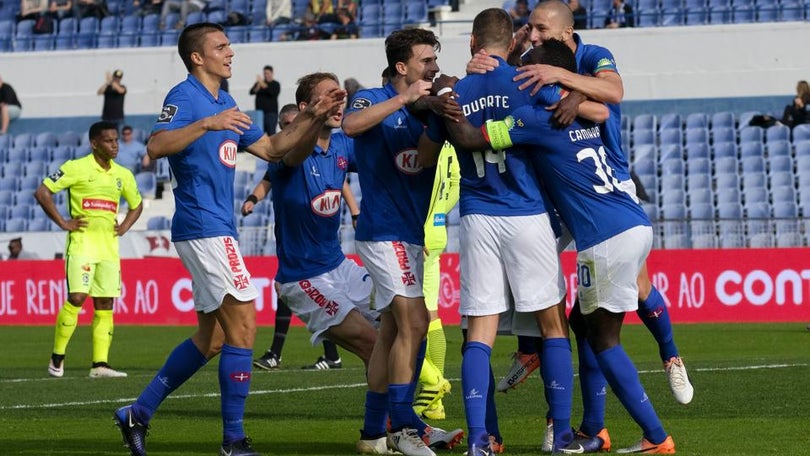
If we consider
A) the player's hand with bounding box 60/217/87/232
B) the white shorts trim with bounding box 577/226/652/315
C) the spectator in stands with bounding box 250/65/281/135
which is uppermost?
the spectator in stands with bounding box 250/65/281/135

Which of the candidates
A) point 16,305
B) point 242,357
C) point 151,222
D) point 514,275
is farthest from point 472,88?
point 151,222

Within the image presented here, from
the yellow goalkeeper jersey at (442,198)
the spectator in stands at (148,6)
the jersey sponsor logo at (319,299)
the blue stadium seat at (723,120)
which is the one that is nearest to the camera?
the jersey sponsor logo at (319,299)

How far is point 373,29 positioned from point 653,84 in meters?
6.23

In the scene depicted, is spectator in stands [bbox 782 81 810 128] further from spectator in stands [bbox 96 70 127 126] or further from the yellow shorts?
the yellow shorts

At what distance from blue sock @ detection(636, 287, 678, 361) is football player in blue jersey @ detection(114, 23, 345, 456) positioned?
7.64 feet

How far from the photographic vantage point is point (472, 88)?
302 inches

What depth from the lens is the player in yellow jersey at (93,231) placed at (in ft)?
48.3

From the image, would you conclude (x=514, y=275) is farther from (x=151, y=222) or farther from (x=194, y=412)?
(x=151, y=222)

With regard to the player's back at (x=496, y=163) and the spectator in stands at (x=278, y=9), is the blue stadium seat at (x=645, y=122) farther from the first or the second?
the player's back at (x=496, y=163)

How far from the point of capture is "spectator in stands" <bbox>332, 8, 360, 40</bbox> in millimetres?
31062

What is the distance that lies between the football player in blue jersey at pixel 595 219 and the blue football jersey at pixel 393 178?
0.72 m

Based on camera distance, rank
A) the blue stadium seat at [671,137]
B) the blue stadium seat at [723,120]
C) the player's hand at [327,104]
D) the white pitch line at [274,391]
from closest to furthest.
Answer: the player's hand at [327,104]
the white pitch line at [274,391]
the blue stadium seat at [671,137]
the blue stadium seat at [723,120]

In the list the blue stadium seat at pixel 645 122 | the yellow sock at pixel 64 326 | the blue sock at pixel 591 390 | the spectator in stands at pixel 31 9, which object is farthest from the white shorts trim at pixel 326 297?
the spectator in stands at pixel 31 9

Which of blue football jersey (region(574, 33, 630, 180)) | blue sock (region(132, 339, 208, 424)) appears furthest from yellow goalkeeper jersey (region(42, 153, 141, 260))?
blue football jersey (region(574, 33, 630, 180))
